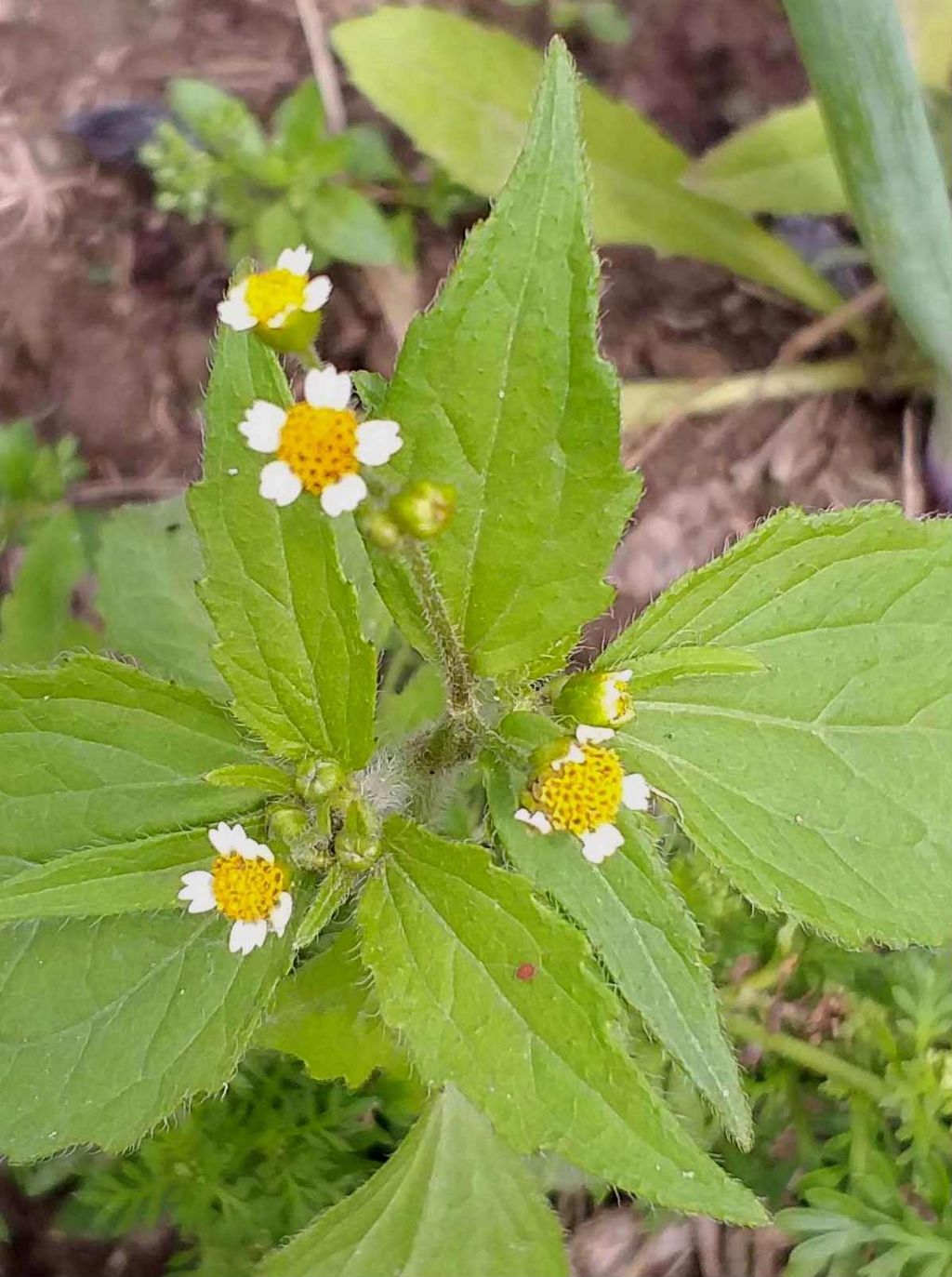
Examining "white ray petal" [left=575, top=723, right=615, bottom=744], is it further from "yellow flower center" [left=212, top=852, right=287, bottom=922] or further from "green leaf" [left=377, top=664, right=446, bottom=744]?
"green leaf" [left=377, top=664, right=446, bottom=744]

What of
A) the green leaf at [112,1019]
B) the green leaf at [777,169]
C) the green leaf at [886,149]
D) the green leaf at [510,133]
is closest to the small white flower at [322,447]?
the green leaf at [112,1019]

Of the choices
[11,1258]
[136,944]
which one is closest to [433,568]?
[136,944]

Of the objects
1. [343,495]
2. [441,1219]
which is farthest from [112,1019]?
[343,495]

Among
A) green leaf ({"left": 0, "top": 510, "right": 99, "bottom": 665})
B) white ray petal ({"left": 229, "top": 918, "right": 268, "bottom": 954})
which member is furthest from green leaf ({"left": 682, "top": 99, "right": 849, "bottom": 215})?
white ray petal ({"left": 229, "top": 918, "right": 268, "bottom": 954})

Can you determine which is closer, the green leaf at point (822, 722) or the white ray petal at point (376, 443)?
the white ray petal at point (376, 443)

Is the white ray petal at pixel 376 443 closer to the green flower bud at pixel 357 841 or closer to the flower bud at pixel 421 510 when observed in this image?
the flower bud at pixel 421 510

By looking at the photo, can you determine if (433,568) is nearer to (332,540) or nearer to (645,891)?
(332,540)

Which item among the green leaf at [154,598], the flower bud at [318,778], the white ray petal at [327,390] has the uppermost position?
the white ray petal at [327,390]
